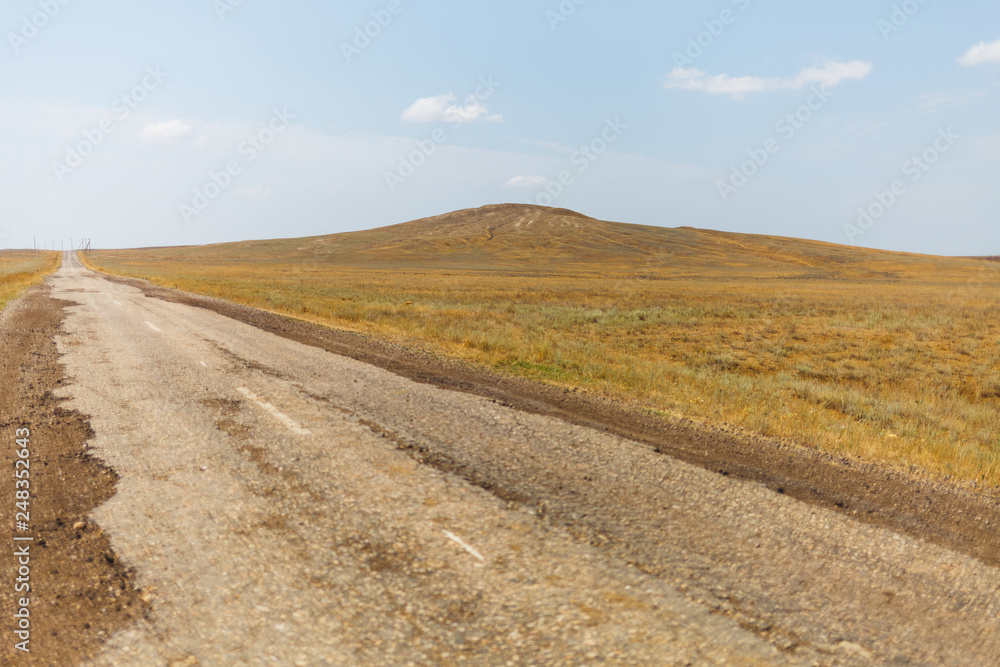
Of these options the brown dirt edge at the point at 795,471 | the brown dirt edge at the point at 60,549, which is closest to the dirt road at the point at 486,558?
the brown dirt edge at the point at 60,549

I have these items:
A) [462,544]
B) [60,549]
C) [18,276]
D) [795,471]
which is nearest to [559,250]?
[18,276]

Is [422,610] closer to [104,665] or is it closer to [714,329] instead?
[104,665]

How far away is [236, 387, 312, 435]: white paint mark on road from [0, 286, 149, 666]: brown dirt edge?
1748mm

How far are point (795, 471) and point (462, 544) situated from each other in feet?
12.5

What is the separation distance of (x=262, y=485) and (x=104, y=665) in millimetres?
2089

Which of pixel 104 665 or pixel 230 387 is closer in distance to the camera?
pixel 104 665

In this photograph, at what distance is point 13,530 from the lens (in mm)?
4203

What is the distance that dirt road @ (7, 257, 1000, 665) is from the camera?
9.89ft

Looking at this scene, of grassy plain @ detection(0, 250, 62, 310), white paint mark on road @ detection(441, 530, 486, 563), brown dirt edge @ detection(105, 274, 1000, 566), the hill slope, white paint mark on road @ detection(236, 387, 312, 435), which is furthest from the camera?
the hill slope

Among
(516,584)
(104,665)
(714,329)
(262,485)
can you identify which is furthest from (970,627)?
(714,329)

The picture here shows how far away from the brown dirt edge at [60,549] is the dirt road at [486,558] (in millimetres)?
129

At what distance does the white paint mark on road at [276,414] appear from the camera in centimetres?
636

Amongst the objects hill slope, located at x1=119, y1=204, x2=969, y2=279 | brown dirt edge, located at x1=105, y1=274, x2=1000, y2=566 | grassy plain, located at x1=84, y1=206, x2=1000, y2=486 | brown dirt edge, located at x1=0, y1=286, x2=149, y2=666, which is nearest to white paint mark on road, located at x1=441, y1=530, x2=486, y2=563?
brown dirt edge, located at x1=105, y1=274, x2=1000, y2=566

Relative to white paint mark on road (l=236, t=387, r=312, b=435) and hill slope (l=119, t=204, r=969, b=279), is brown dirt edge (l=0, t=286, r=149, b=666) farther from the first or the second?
hill slope (l=119, t=204, r=969, b=279)
